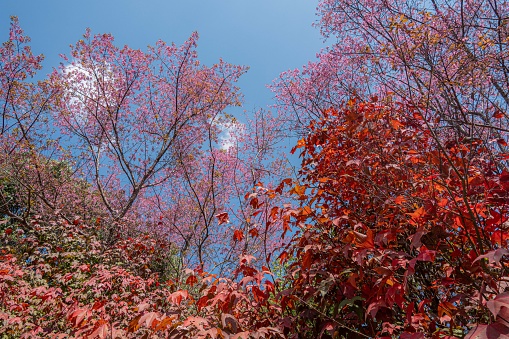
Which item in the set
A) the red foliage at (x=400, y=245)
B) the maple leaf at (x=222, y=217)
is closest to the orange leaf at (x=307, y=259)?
the red foliage at (x=400, y=245)

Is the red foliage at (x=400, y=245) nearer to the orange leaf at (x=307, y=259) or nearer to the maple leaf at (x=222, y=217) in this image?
the orange leaf at (x=307, y=259)

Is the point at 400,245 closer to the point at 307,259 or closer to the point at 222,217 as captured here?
the point at 307,259

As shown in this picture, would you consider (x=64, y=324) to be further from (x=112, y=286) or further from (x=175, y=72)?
(x=175, y=72)

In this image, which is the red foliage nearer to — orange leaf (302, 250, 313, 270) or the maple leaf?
orange leaf (302, 250, 313, 270)

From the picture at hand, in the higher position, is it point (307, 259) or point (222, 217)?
point (222, 217)

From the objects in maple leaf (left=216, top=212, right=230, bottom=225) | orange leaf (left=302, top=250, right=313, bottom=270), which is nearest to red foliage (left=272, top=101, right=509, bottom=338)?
orange leaf (left=302, top=250, right=313, bottom=270)

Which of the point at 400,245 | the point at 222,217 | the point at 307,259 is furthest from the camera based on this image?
the point at 222,217

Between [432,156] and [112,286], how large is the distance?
515cm

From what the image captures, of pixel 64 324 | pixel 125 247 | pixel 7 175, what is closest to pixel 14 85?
pixel 7 175

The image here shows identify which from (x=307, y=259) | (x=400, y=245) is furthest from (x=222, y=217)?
(x=400, y=245)

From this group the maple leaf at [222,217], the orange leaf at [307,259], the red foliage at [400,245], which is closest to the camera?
the red foliage at [400,245]

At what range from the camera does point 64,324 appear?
4086mm

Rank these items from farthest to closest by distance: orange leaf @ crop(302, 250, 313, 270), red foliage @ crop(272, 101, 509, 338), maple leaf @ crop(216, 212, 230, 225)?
maple leaf @ crop(216, 212, 230, 225) < orange leaf @ crop(302, 250, 313, 270) < red foliage @ crop(272, 101, 509, 338)

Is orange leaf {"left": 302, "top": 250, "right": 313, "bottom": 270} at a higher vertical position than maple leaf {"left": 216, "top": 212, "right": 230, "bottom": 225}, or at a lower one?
lower
